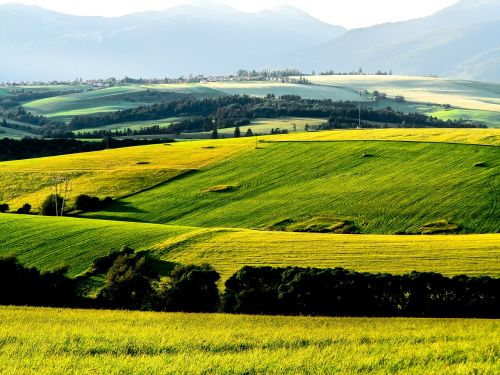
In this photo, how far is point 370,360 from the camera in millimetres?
25406

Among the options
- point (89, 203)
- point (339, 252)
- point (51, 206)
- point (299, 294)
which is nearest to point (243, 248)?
point (339, 252)

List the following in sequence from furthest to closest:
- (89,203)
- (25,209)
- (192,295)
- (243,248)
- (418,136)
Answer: (418,136) → (89,203) → (25,209) → (243,248) → (192,295)

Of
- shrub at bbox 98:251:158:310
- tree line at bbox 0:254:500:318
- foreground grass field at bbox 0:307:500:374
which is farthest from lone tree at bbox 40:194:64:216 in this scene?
foreground grass field at bbox 0:307:500:374

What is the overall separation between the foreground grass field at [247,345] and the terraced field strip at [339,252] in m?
15.4

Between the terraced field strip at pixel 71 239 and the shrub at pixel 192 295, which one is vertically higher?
the shrub at pixel 192 295

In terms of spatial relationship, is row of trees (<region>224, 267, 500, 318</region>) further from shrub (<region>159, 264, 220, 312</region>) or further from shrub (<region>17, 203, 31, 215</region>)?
shrub (<region>17, 203, 31, 215</region>)

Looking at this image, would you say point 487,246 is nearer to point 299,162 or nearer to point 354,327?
point 354,327

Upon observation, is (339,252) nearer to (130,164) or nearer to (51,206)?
(51,206)

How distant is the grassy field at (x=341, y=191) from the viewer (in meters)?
83.5

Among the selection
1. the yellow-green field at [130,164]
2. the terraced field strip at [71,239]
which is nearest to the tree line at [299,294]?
the terraced field strip at [71,239]

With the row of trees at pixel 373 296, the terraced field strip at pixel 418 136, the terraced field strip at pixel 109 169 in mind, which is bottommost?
the terraced field strip at pixel 109 169

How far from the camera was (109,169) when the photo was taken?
119 m

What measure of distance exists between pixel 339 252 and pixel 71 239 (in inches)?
927

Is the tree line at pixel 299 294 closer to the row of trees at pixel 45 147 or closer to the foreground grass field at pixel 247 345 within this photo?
the foreground grass field at pixel 247 345
